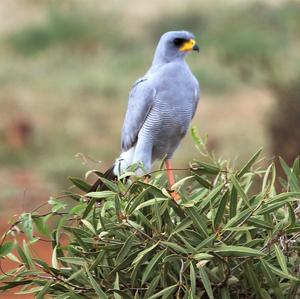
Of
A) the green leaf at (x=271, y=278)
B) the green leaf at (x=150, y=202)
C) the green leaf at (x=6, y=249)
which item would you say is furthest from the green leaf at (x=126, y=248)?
the green leaf at (x=6, y=249)

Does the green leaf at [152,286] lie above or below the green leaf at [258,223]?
below

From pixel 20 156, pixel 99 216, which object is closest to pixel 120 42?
pixel 20 156

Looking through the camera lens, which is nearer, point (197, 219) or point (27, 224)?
point (197, 219)

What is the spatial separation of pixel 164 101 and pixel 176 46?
300mm

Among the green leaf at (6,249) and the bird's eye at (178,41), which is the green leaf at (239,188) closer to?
the green leaf at (6,249)

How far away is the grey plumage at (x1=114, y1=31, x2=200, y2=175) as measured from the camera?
Answer: 18.5 feet

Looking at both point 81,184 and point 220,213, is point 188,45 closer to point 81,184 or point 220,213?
point 81,184

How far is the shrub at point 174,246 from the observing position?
383 cm

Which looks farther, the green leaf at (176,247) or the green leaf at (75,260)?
the green leaf at (75,260)

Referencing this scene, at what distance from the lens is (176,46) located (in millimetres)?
5660

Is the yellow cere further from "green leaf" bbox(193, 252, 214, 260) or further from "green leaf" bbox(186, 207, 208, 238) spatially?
"green leaf" bbox(193, 252, 214, 260)

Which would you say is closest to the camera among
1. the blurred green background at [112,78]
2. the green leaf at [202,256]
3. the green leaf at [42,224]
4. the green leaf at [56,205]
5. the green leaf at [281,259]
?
the green leaf at [202,256]

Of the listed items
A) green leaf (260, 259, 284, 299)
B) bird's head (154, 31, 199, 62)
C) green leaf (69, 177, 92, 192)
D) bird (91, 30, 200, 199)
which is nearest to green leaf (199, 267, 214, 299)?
green leaf (260, 259, 284, 299)

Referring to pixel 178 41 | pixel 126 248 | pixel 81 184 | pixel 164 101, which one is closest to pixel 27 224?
pixel 81 184
